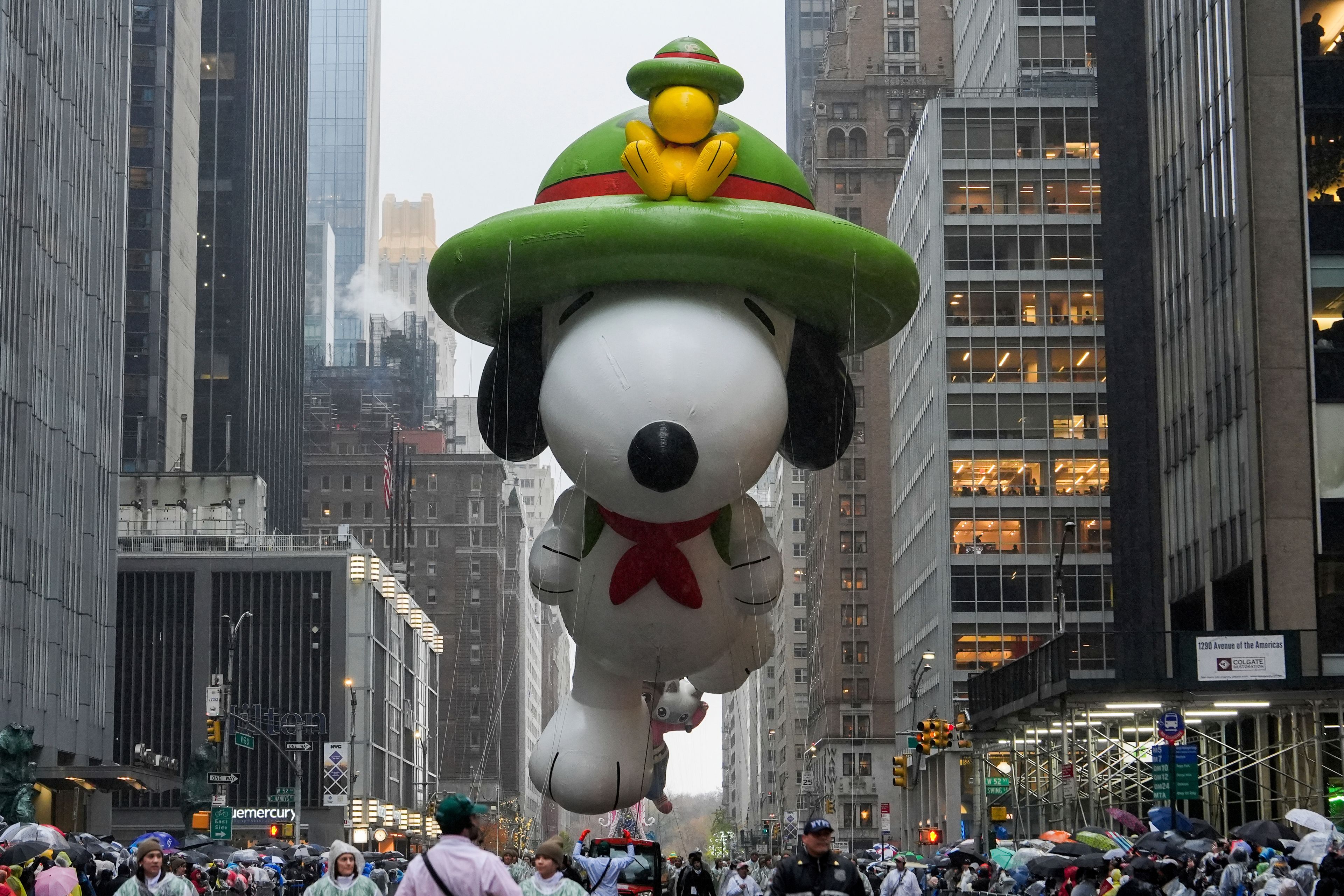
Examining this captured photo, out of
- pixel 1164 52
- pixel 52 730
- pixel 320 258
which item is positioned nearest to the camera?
pixel 1164 52

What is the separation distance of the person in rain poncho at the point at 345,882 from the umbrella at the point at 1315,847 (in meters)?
11.1

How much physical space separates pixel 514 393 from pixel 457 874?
3854mm

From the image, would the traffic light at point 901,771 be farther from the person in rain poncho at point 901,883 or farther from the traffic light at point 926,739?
the person in rain poncho at point 901,883

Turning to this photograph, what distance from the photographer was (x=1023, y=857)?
24641 mm

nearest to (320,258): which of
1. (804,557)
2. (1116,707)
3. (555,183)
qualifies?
(804,557)

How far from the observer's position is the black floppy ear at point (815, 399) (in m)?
10.2

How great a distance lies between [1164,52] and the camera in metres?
46.7

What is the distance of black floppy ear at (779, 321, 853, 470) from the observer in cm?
1018

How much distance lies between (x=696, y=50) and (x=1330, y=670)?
102 ft

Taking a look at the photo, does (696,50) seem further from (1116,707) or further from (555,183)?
(1116,707)

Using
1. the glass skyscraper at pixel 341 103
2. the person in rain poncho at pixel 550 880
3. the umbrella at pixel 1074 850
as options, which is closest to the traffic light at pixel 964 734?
the umbrella at pixel 1074 850

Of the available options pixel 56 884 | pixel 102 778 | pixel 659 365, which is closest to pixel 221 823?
pixel 102 778

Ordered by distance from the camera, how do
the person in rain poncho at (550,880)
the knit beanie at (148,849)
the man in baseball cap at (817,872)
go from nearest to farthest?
the man in baseball cap at (817,872)
the person in rain poncho at (550,880)
the knit beanie at (148,849)

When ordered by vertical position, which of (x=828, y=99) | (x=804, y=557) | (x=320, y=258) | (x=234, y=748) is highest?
(x=320, y=258)
